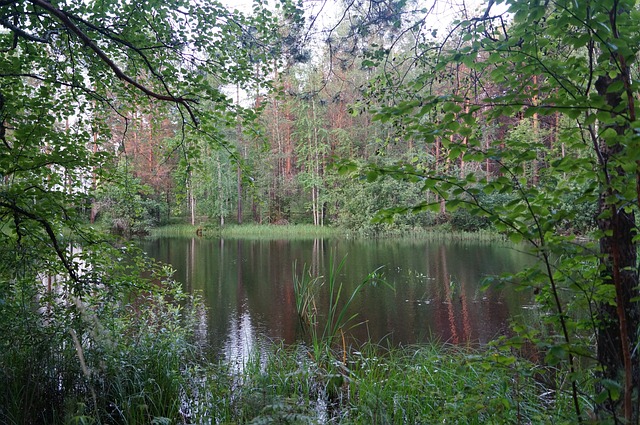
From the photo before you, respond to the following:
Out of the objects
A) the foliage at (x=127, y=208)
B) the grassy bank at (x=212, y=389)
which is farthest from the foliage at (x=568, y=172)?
the foliage at (x=127, y=208)

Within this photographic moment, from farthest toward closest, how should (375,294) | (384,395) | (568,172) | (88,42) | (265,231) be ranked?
(265,231)
(375,294)
(384,395)
(88,42)
(568,172)

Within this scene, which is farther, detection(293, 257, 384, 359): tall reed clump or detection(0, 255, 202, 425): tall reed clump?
detection(293, 257, 384, 359): tall reed clump

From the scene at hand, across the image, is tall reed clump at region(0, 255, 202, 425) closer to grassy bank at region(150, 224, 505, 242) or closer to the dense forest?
the dense forest

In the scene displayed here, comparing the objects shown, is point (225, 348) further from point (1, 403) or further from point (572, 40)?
point (572, 40)

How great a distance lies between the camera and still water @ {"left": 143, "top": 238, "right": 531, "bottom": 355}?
6.79 meters

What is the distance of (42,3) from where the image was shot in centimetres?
249

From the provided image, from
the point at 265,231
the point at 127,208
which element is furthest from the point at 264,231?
the point at 127,208

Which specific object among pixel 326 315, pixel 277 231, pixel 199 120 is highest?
pixel 199 120

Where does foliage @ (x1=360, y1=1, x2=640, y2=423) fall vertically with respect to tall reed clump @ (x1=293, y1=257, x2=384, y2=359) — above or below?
above

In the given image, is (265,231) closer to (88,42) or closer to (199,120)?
(199,120)

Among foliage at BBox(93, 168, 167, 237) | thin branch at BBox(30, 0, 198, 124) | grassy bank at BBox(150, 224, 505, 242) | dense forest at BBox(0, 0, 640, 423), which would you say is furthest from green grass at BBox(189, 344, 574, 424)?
grassy bank at BBox(150, 224, 505, 242)

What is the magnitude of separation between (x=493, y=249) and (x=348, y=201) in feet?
40.0

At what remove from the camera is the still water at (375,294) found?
22.3 ft

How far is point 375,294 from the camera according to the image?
374 inches
